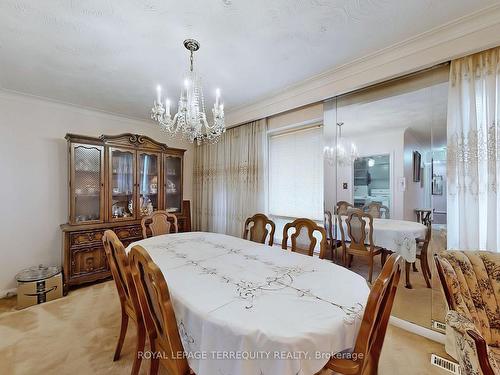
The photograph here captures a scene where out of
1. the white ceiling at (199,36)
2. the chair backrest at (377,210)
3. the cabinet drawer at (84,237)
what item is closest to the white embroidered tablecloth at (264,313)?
the chair backrest at (377,210)

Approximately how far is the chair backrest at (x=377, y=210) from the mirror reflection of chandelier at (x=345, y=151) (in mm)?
488

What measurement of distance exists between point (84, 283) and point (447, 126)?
14.3 feet

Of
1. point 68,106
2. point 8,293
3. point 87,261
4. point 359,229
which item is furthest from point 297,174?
point 8,293

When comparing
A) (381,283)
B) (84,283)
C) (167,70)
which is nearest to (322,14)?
(167,70)

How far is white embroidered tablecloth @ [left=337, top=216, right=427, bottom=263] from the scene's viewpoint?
2062mm

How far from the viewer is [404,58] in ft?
6.39

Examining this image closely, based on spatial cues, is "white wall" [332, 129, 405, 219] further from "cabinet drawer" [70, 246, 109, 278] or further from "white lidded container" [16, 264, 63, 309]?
"white lidded container" [16, 264, 63, 309]

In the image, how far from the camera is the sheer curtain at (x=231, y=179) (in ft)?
10.8

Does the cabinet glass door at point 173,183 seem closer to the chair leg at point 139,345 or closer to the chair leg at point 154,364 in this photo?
the chair leg at point 139,345

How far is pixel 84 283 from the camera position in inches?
118

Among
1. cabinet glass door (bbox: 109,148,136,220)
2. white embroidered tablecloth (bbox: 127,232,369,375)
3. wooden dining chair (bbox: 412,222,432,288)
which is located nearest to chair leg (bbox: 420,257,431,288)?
wooden dining chair (bbox: 412,222,432,288)

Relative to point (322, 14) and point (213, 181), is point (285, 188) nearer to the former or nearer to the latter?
point (213, 181)

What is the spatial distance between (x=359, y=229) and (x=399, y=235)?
0.35 metres

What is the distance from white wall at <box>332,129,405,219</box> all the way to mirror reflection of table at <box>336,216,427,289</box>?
0.30ft
